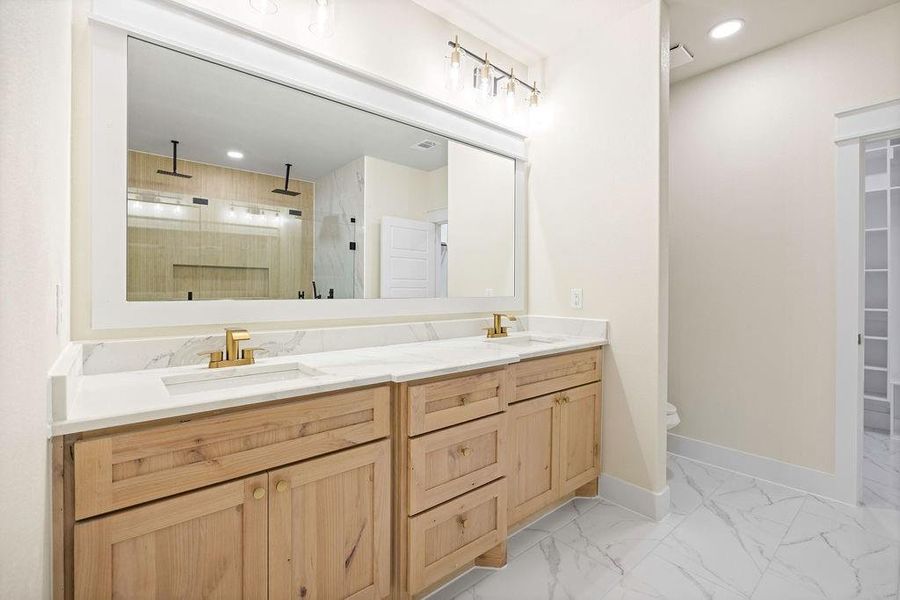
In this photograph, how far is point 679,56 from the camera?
247 centimetres

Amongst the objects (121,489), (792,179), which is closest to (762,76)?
(792,179)

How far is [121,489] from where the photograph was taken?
90 cm

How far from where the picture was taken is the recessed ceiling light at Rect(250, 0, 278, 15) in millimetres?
1521

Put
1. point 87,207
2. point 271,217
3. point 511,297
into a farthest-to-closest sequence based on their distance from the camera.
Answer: point 511,297, point 271,217, point 87,207

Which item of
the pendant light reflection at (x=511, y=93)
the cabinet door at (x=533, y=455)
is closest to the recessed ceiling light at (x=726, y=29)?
the pendant light reflection at (x=511, y=93)

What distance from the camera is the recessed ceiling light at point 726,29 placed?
2.21 meters

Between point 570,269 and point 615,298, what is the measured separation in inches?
12.8

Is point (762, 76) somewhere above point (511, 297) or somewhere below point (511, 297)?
above

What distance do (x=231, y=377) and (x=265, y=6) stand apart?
1.36m

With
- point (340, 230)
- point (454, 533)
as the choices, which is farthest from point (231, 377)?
point (454, 533)

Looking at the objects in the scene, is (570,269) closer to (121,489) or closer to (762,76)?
(762,76)

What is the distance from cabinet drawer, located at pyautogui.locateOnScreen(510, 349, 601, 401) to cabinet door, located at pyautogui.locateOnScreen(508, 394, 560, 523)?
49 millimetres

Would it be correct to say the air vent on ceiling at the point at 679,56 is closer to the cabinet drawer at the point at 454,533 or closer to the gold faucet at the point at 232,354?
the cabinet drawer at the point at 454,533

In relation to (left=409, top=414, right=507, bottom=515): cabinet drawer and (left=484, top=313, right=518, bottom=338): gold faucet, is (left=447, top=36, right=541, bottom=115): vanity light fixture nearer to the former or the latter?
(left=484, top=313, right=518, bottom=338): gold faucet
